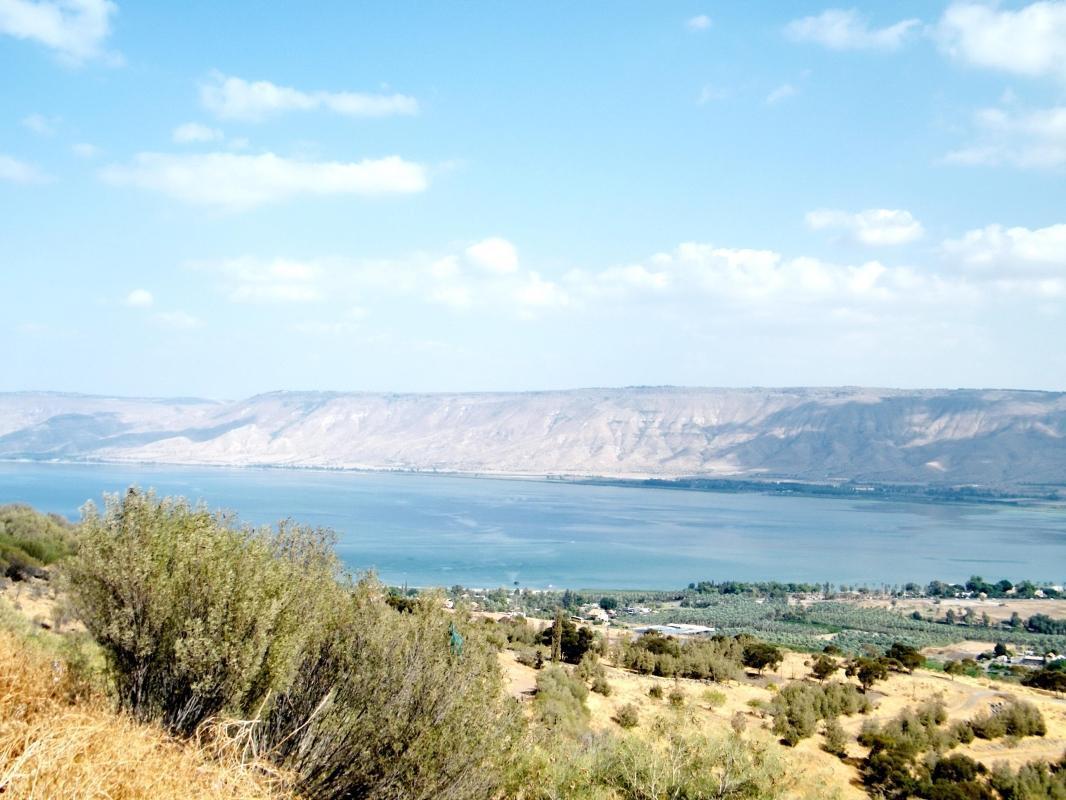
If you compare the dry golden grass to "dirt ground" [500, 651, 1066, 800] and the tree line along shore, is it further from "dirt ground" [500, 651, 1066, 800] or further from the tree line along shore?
"dirt ground" [500, 651, 1066, 800]

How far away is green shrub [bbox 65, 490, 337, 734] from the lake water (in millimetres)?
46469

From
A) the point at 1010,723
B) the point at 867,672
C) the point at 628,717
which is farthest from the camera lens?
the point at 867,672

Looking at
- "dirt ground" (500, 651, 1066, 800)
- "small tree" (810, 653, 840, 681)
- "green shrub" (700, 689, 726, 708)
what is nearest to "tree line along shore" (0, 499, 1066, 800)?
"dirt ground" (500, 651, 1066, 800)

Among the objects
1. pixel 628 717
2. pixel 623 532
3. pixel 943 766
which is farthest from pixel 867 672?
pixel 623 532

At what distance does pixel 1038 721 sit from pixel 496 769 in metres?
17.3

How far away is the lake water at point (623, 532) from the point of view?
65.9 meters

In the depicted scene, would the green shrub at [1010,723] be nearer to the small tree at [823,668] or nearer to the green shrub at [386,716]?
the small tree at [823,668]

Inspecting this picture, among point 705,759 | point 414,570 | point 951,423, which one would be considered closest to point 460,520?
point 414,570

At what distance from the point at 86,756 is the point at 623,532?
90672 millimetres

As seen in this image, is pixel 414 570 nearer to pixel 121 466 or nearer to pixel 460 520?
pixel 460 520

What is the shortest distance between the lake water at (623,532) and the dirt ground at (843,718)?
111 ft

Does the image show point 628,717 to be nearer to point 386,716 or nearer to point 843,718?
point 843,718

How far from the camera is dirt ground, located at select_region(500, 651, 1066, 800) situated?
16062 millimetres

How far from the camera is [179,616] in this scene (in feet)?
20.9
